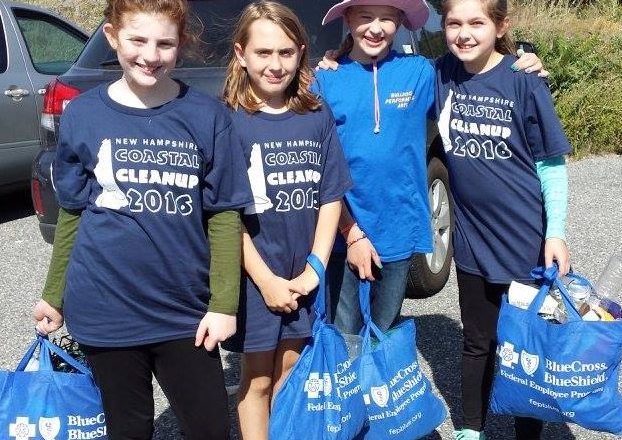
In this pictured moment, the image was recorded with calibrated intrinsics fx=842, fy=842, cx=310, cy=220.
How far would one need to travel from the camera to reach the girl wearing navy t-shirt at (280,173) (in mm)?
2525

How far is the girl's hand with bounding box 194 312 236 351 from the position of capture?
7.63 feet

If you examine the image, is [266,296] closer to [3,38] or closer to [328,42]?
[328,42]

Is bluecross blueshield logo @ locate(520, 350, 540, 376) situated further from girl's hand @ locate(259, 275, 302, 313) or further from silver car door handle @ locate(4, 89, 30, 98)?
silver car door handle @ locate(4, 89, 30, 98)

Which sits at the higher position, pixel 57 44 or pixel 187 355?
pixel 187 355

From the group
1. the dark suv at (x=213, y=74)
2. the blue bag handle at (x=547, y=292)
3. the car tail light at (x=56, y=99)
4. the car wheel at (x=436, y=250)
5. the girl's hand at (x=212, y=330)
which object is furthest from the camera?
the car wheel at (x=436, y=250)

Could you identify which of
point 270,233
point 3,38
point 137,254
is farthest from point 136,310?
point 3,38

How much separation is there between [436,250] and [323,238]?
8.76 ft

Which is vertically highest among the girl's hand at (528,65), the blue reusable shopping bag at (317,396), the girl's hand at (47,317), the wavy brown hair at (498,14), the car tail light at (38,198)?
the wavy brown hair at (498,14)

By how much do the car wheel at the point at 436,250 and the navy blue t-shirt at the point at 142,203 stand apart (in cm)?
268

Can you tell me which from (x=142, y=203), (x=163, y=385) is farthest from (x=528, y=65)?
(x=163, y=385)

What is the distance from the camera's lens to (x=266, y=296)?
2.56 metres

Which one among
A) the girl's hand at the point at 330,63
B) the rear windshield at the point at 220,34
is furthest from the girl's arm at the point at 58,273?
the rear windshield at the point at 220,34

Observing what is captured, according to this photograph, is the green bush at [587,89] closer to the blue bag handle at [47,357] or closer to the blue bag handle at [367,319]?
the blue bag handle at [367,319]

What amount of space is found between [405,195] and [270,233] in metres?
0.56
